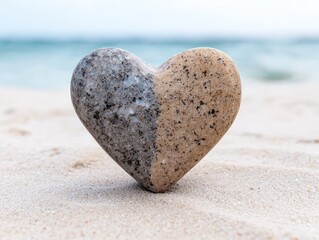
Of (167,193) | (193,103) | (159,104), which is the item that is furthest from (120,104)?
(167,193)

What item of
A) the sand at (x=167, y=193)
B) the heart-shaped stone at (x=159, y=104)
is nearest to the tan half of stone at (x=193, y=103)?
the heart-shaped stone at (x=159, y=104)

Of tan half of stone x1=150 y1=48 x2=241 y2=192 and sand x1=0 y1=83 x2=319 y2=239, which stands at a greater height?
tan half of stone x1=150 y1=48 x2=241 y2=192

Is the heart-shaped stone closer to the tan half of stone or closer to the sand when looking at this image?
the tan half of stone

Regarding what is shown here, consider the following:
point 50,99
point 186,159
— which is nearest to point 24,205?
point 186,159

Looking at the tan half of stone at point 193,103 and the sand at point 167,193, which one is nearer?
the sand at point 167,193

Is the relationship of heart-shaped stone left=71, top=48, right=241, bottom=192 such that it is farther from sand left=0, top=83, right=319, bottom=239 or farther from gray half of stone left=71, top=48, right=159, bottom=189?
sand left=0, top=83, right=319, bottom=239

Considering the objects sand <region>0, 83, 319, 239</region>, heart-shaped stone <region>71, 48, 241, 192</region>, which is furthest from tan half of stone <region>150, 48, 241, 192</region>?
sand <region>0, 83, 319, 239</region>

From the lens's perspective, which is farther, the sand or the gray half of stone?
the gray half of stone

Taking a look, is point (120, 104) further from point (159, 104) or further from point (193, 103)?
point (193, 103)

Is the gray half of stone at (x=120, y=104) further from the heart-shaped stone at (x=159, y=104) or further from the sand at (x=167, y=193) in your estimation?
the sand at (x=167, y=193)
